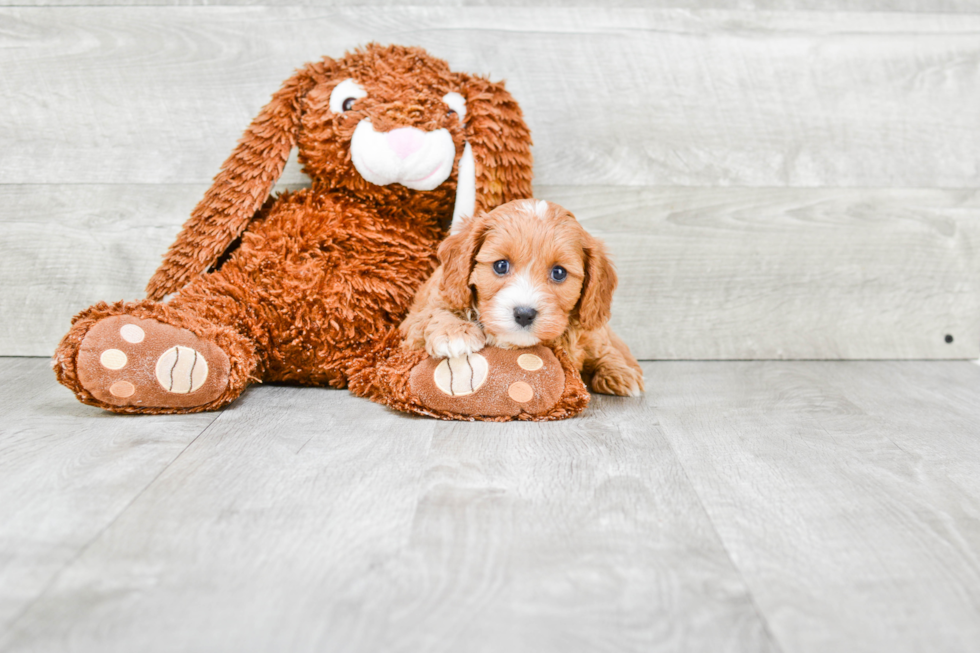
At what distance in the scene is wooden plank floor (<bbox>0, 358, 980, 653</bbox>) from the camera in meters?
0.66

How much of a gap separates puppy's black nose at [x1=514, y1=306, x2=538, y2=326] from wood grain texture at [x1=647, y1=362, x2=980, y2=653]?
0.88 ft

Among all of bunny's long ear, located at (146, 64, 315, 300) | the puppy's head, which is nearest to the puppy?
the puppy's head

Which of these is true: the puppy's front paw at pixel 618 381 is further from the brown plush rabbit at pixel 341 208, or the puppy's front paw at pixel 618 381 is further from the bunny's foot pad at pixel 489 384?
the brown plush rabbit at pixel 341 208

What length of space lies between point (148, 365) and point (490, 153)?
0.65 metres

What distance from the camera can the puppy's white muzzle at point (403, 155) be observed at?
1309 millimetres

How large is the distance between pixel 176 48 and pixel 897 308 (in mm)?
1629

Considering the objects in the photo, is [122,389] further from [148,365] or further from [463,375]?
[463,375]

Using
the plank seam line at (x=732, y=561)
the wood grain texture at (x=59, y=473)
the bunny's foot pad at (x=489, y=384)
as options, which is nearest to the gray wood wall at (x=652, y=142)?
the wood grain texture at (x=59, y=473)

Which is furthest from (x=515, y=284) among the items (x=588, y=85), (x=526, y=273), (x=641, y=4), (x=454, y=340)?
(x=641, y=4)

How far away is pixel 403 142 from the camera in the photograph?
4.28 ft

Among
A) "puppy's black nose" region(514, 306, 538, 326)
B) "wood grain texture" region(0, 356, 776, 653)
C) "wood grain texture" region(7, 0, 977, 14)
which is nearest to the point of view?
"wood grain texture" region(0, 356, 776, 653)

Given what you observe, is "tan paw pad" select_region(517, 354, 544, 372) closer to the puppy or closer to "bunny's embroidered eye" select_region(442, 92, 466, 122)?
the puppy

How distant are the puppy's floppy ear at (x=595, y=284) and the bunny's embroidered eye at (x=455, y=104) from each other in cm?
36

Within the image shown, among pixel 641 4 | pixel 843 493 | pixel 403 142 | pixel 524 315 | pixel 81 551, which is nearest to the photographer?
pixel 81 551
